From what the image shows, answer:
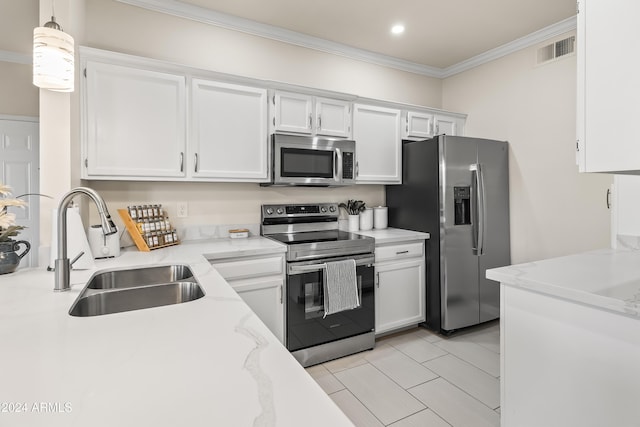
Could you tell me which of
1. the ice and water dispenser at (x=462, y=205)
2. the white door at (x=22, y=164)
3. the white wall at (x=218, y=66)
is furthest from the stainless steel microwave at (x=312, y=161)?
the white door at (x=22, y=164)

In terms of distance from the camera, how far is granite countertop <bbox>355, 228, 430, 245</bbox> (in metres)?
2.81

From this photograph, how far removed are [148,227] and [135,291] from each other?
1.07 meters

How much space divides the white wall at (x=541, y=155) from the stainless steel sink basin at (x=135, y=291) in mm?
3116

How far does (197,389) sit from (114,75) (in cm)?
224

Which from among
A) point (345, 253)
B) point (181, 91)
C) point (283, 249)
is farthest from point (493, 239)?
point (181, 91)

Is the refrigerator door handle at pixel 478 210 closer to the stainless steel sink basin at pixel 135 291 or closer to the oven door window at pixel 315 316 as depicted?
the oven door window at pixel 315 316

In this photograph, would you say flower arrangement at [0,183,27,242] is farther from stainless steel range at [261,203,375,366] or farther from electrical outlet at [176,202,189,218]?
stainless steel range at [261,203,375,366]

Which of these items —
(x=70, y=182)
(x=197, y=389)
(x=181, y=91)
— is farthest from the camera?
(x=181, y=91)

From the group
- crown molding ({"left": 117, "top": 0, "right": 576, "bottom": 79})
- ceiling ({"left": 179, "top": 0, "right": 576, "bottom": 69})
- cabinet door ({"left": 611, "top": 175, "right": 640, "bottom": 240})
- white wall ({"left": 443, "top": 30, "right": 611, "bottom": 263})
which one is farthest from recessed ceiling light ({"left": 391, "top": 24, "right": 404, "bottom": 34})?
cabinet door ({"left": 611, "top": 175, "right": 640, "bottom": 240})

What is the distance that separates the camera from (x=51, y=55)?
1598 mm

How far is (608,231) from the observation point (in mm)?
2648

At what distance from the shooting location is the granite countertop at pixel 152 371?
1.74 feet

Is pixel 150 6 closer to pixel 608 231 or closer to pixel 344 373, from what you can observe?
pixel 344 373

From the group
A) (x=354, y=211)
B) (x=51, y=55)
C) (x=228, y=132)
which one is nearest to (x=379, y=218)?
(x=354, y=211)
